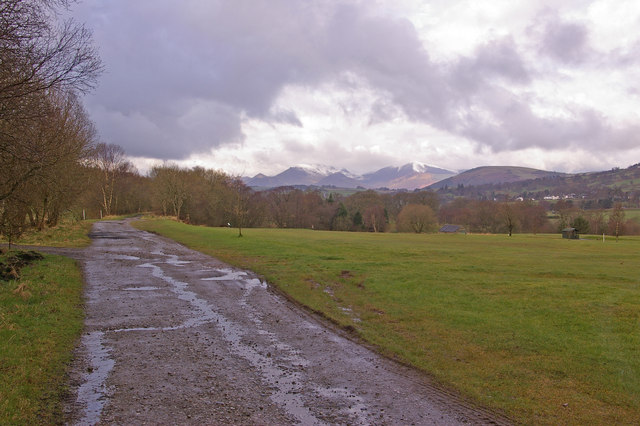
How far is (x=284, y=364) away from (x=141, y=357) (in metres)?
3.04

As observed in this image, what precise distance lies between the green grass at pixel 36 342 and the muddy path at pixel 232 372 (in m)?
0.34

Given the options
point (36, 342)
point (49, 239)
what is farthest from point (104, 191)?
point (36, 342)

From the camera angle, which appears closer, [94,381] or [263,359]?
[94,381]

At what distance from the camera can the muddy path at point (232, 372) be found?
6266 millimetres

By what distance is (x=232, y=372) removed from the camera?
7.89m

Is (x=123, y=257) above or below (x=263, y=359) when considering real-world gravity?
above

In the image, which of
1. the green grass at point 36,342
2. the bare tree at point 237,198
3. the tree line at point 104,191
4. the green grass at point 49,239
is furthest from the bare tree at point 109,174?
the green grass at point 36,342

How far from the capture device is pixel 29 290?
12.9m

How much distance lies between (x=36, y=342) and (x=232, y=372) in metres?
4.61

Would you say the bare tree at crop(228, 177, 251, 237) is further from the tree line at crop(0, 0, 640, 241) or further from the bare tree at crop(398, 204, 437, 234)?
the bare tree at crop(398, 204, 437, 234)

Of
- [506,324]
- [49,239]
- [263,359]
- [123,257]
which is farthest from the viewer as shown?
[49,239]

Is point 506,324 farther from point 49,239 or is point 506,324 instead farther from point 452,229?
point 452,229

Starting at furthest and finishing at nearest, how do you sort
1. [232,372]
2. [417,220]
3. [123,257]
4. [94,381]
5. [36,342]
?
[417,220] < [123,257] < [36,342] < [232,372] < [94,381]

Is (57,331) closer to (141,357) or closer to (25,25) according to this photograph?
(141,357)
